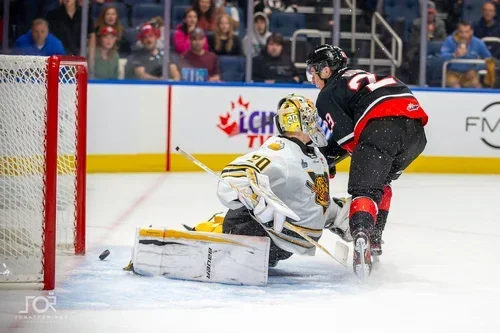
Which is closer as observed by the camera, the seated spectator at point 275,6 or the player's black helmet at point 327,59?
the player's black helmet at point 327,59

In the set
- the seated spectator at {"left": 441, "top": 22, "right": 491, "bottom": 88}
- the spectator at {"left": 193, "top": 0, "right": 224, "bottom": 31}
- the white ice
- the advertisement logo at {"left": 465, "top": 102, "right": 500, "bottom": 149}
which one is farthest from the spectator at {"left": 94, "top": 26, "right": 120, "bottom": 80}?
the advertisement logo at {"left": 465, "top": 102, "right": 500, "bottom": 149}

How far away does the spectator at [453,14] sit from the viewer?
9.07 meters

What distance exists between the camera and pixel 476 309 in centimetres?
390

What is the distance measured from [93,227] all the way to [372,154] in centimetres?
186

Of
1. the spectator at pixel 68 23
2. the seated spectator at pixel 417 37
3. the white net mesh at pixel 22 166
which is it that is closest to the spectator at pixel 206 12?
the spectator at pixel 68 23

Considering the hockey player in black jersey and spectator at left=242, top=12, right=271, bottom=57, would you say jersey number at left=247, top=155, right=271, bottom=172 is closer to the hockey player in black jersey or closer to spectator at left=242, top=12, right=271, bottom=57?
the hockey player in black jersey

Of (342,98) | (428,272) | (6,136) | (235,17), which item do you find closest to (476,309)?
(428,272)

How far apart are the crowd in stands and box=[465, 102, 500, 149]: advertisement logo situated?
0.28m

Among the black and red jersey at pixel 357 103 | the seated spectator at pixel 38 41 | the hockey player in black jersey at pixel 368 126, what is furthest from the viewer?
the seated spectator at pixel 38 41

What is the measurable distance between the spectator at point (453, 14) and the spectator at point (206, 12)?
1.97 m

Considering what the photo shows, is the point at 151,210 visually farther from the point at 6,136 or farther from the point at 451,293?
the point at 451,293

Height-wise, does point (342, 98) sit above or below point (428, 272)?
above

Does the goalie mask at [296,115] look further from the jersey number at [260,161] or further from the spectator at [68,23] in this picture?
the spectator at [68,23]

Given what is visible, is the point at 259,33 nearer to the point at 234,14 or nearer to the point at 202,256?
the point at 234,14
